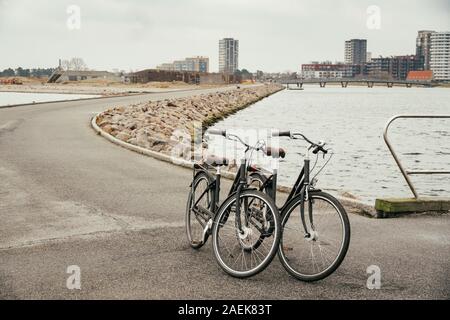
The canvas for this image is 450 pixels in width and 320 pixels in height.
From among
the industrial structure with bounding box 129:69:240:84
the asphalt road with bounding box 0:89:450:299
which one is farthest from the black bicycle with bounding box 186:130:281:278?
the industrial structure with bounding box 129:69:240:84

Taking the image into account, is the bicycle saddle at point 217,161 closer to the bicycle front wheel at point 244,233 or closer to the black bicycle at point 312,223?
the black bicycle at point 312,223

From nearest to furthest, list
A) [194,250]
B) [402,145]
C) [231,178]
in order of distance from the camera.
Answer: [194,250]
[231,178]
[402,145]

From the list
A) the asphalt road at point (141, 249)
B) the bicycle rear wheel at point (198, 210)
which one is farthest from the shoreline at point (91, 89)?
the bicycle rear wheel at point (198, 210)

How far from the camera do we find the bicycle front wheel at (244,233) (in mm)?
5062

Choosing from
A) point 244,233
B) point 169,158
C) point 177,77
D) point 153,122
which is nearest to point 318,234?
point 244,233

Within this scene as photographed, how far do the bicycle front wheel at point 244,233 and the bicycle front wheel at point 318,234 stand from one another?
0.86ft

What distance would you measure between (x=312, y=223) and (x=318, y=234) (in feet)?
0.42

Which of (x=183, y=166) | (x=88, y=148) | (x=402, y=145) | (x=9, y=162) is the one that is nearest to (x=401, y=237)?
(x=183, y=166)

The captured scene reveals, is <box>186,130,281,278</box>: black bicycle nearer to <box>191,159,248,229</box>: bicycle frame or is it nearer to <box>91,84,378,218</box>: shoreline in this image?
<box>191,159,248,229</box>: bicycle frame

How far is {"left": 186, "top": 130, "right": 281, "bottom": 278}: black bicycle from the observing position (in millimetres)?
5020

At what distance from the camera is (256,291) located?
190 inches

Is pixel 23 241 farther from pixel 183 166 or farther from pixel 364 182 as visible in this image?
pixel 364 182
